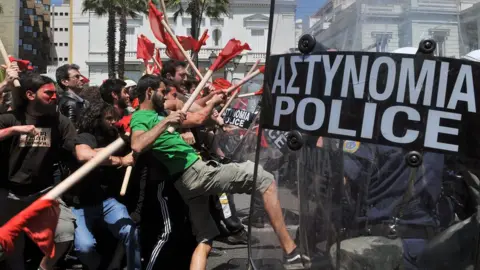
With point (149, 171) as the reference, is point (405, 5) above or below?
above

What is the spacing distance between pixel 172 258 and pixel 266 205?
7.77ft

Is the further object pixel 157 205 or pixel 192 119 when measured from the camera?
pixel 157 205

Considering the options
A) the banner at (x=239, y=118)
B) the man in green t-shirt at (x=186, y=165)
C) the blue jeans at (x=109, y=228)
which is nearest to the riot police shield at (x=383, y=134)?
the man in green t-shirt at (x=186, y=165)

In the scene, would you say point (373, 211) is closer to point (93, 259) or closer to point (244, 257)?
point (93, 259)

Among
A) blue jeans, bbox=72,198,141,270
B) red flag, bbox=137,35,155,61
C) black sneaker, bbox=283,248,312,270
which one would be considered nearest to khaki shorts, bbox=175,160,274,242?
blue jeans, bbox=72,198,141,270

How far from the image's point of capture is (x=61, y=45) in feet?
309

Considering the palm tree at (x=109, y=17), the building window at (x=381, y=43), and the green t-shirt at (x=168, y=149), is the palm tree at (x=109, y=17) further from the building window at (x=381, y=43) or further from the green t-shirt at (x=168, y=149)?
the building window at (x=381, y=43)

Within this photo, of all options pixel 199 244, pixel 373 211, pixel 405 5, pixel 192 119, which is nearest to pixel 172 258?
pixel 199 244

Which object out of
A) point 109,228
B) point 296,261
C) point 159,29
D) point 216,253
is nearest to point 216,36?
point 216,253

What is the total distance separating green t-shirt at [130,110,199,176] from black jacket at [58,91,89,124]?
217 centimetres

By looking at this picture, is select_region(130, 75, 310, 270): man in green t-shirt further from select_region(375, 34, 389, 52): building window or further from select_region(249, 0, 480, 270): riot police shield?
select_region(375, 34, 389, 52): building window

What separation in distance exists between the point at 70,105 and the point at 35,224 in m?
3.40

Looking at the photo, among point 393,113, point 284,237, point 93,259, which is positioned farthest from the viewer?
point 93,259

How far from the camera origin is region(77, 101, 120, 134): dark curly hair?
4.70 m
